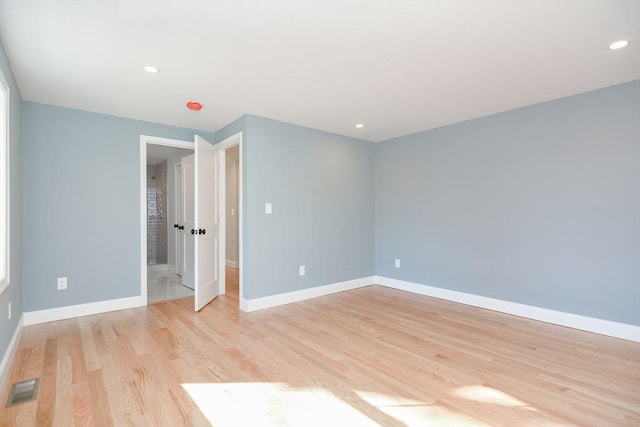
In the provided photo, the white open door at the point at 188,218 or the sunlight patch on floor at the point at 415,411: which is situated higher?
the white open door at the point at 188,218

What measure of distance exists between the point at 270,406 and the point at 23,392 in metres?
1.58

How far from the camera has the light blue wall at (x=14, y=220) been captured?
221cm

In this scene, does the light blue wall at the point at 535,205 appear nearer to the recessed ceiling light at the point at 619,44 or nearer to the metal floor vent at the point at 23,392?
the recessed ceiling light at the point at 619,44

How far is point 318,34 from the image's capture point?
6.53 feet

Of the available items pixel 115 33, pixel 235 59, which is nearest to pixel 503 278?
pixel 235 59

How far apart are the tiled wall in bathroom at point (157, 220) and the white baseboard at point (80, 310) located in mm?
3057

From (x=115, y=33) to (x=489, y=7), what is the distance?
2.31 m

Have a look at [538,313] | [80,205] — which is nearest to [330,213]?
[538,313]

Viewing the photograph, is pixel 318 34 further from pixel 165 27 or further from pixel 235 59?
pixel 165 27

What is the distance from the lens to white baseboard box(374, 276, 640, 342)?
2.77 m

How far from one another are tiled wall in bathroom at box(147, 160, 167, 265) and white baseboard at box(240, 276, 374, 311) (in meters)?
3.88

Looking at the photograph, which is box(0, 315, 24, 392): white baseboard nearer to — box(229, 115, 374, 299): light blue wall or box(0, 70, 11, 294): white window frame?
box(0, 70, 11, 294): white window frame

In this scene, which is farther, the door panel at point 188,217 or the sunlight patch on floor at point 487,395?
the door panel at point 188,217

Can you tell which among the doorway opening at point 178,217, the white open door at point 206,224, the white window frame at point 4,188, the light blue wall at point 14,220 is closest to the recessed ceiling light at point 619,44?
the doorway opening at point 178,217
